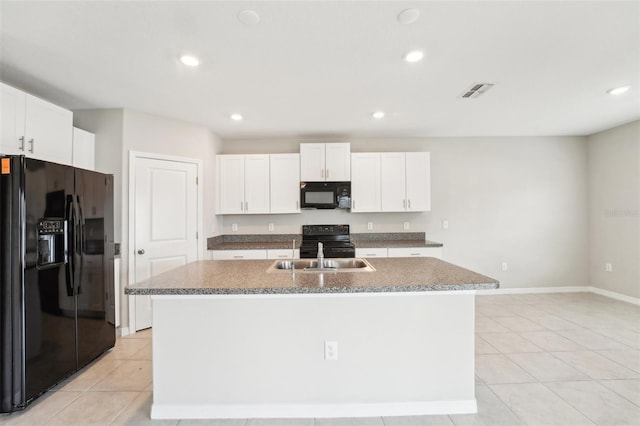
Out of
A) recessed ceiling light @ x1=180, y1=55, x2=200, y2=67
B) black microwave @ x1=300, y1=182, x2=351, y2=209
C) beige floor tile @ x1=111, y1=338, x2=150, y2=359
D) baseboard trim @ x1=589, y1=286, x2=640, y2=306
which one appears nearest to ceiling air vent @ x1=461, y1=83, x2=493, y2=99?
black microwave @ x1=300, y1=182, x2=351, y2=209

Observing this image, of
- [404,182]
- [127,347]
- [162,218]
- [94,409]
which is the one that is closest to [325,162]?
[404,182]

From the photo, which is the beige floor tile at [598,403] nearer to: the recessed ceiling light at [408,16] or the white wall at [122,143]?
the recessed ceiling light at [408,16]

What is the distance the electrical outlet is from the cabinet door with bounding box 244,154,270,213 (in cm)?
254

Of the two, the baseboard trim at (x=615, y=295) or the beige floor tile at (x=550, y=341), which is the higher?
the baseboard trim at (x=615, y=295)

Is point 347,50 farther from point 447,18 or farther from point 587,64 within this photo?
point 587,64

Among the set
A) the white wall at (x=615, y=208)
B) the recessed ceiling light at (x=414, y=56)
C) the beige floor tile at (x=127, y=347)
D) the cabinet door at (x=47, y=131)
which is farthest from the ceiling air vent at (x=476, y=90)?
the beige floor tile at (x=127, y=347)

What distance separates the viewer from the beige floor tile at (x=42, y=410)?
1.77m

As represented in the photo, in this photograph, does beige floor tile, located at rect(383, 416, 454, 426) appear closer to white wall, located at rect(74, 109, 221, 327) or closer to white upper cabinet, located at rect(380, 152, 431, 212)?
white upper cabinet, located at rect(380, 152, 431, 212)

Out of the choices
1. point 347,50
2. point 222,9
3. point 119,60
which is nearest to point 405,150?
point 347,50

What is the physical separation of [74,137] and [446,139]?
468cm

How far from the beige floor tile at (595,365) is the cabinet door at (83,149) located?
490 centimetres

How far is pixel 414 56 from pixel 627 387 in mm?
2875

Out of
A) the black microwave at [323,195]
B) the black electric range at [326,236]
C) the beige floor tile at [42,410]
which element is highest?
the black microwave at [323,195]

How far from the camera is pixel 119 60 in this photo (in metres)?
2.15
